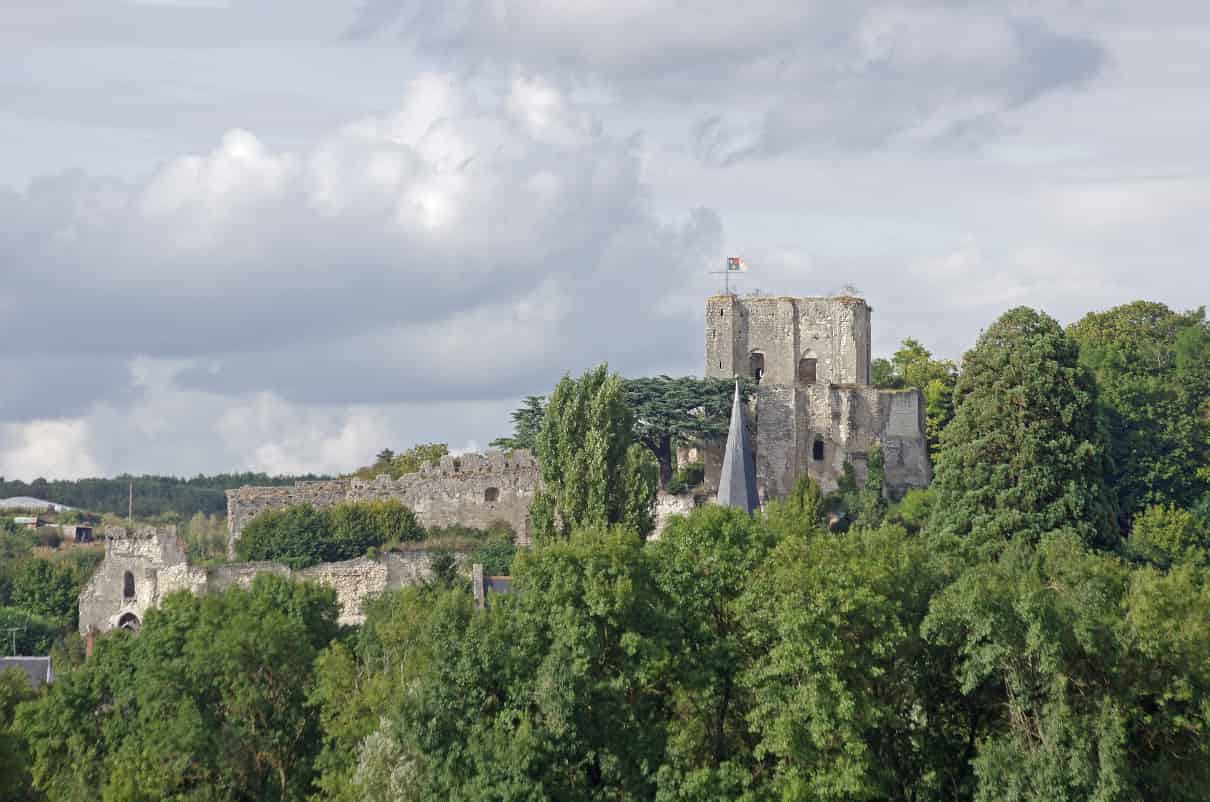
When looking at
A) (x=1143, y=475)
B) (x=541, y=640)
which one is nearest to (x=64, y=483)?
(x=1143, y=475)

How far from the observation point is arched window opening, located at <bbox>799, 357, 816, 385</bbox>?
8056cm

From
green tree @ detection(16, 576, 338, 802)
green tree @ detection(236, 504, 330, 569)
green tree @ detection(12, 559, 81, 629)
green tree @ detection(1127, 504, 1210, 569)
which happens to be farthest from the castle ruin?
green tree @ detection(16, 576, 338, 802)

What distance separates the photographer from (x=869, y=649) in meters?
42.7

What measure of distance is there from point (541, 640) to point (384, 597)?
12.4 m

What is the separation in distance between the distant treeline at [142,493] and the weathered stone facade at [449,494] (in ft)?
172

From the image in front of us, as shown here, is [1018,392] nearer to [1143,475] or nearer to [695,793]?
[1143,475]

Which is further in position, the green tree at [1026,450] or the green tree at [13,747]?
the green tree at [1026,450]

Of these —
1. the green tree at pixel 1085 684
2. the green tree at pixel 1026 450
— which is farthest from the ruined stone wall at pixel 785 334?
the green tree at pixel 1085 684

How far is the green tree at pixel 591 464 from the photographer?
64375 mm

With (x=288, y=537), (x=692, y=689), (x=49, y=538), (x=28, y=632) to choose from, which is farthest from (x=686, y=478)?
(x=49, y=538)

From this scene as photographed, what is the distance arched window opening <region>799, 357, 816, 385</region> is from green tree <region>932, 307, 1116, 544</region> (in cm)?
1675

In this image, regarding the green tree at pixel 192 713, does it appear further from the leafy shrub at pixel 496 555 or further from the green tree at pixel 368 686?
the leafy shrub at pixel 496 555

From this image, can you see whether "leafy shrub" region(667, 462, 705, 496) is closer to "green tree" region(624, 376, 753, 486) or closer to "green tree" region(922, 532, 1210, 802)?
"green tree" region(624, 376, 753, 486)

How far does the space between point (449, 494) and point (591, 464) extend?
490 inches
